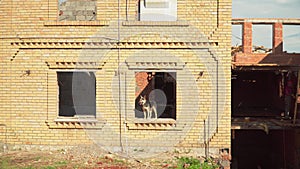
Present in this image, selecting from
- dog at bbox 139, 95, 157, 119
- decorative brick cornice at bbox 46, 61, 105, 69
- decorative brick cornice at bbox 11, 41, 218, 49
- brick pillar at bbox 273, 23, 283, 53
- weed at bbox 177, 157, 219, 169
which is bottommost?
weed at bbox 177, 157, 219, 169

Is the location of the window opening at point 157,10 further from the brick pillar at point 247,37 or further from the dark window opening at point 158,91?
the brick pillar at point 247,37

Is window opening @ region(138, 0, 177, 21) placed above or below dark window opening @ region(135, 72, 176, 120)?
above

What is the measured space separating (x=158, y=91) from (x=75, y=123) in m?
5.12

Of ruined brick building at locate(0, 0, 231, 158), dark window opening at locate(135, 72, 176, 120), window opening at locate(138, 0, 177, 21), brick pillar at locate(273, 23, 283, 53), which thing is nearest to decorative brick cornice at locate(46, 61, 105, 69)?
ruined brick building at locate(0, 0, 231, 158)

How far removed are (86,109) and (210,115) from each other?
6029 mm

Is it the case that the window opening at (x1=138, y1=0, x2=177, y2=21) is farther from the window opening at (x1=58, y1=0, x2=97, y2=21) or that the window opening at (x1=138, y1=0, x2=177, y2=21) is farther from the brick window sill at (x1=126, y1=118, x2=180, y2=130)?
the brick window sill at (x1=126, y1=118, x2=180, y2=130)

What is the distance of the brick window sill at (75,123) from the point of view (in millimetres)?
10047

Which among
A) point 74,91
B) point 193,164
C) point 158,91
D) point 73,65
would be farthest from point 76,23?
point 74,91

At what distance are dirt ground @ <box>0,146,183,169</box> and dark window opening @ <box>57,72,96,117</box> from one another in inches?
196

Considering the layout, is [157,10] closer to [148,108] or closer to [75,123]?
[148,108]

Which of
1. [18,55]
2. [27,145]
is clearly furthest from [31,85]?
[27,145]

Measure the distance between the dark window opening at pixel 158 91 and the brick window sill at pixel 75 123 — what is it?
2.51 metres

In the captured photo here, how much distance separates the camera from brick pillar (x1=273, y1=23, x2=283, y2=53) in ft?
39.9

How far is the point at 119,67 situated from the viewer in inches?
393
